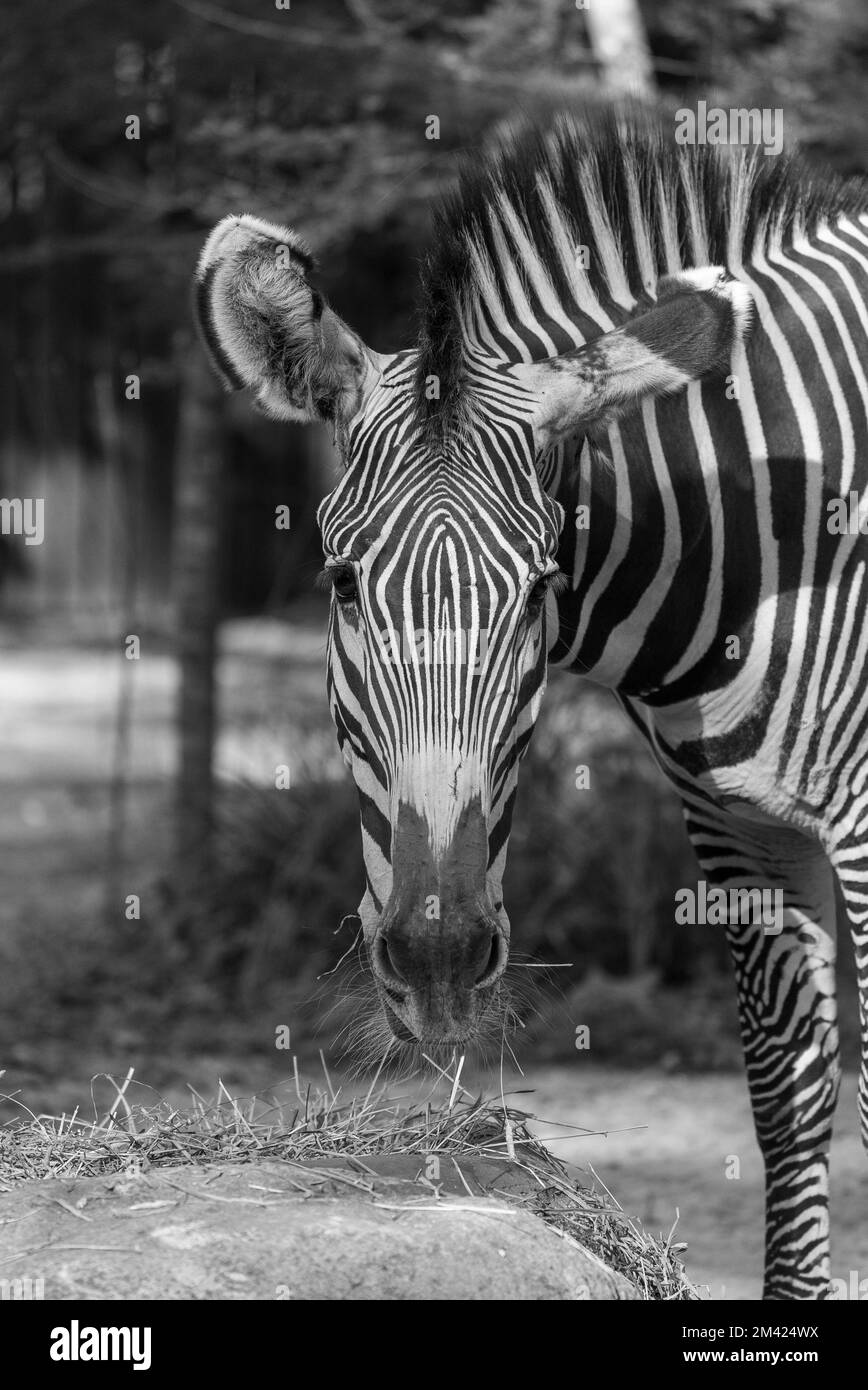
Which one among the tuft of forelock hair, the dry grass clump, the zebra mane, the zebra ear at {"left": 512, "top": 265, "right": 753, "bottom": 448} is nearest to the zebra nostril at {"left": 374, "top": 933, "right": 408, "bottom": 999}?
the dry grass clump

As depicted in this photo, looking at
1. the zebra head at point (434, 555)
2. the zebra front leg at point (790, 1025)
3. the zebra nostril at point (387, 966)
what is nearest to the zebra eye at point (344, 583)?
the zebra head at point (434, 555)

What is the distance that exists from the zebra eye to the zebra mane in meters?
0.73

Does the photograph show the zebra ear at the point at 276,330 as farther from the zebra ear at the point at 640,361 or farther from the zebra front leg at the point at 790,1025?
the zebra front leg at the point at 790,1025

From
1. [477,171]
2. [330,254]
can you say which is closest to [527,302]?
[477,171]

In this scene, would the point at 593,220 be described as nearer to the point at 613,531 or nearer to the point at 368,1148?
the point at 613,531

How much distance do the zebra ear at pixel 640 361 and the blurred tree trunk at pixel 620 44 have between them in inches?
208

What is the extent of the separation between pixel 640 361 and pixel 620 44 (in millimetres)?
5935

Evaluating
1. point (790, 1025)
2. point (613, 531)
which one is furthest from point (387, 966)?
point (790, 1025)

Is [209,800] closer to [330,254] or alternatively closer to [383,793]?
[330,254]

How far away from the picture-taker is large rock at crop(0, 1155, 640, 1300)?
2969 millimetres

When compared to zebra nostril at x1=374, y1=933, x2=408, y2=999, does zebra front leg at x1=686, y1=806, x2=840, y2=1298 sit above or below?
below

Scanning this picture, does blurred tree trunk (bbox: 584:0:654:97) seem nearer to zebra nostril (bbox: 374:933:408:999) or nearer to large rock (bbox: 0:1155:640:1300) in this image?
zebra nostril (bbox: 374:933:408:999)

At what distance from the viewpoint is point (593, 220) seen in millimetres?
3979
